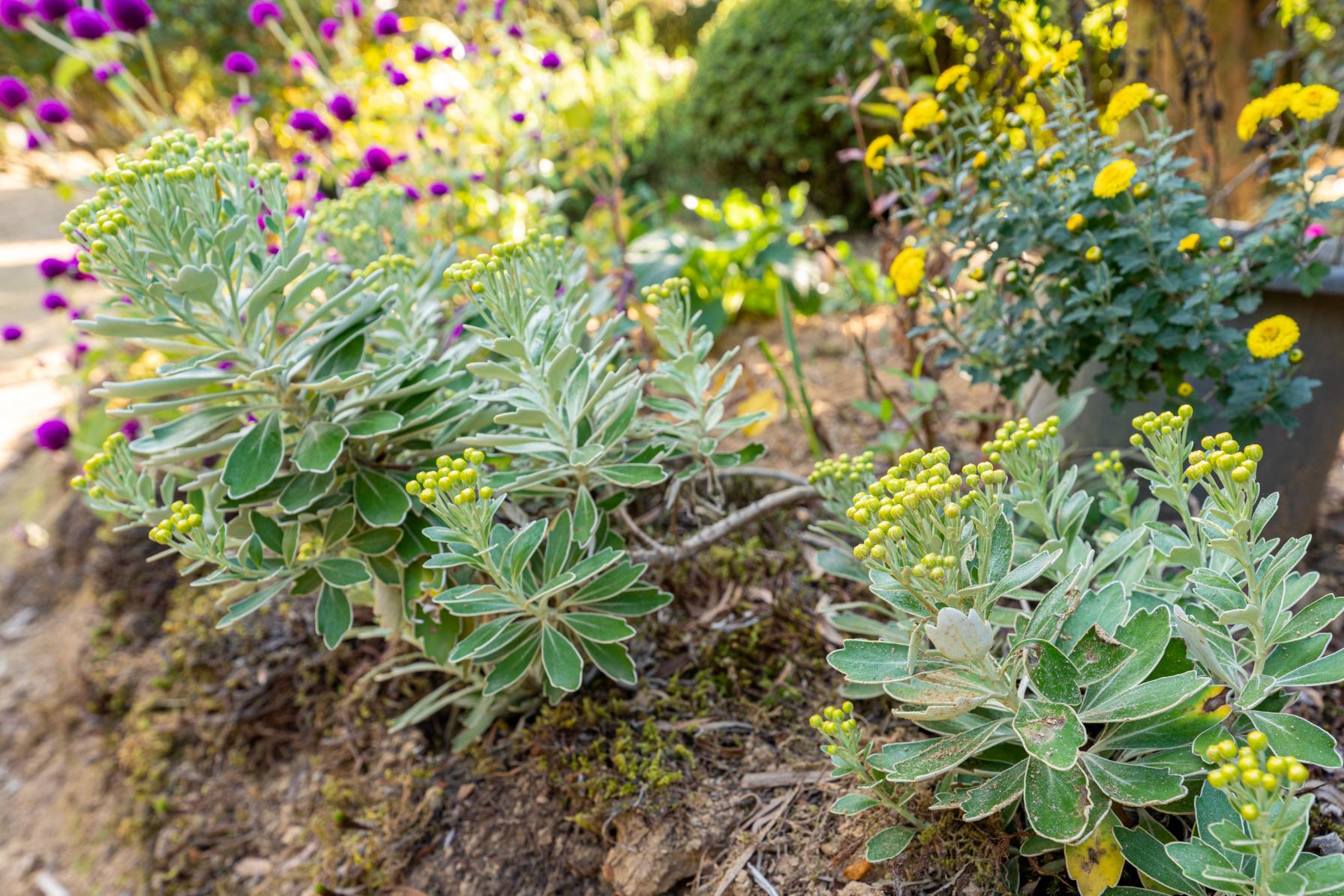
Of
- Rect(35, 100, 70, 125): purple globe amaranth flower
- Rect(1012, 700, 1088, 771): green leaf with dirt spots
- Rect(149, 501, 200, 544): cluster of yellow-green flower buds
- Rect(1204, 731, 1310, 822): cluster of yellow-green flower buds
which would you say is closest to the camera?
Rect(1204, 731, 1310, 822): cluster of yellow-green flower buds

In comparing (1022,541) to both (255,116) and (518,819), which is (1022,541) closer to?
(518,819)

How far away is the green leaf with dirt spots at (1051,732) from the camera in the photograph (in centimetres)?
98

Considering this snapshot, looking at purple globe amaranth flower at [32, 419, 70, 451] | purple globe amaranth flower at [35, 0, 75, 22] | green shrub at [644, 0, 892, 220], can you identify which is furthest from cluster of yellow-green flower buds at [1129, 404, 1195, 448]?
green shrub at [644, 0, 892, 220]

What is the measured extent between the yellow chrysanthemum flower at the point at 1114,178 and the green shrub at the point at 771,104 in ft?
10.9

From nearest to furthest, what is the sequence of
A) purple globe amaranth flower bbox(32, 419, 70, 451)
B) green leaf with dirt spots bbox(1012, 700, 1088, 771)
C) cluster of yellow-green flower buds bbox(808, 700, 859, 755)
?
green leaf with dirt spots bbox(1012, 700, 1088, 771) < cluster of yellow-green flower buds bbox(808, 700, 859, 755) < purple globe amaranth flower bbox(32, 419, 70, 451)

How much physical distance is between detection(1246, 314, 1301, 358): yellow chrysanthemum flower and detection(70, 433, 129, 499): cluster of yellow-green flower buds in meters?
2.07

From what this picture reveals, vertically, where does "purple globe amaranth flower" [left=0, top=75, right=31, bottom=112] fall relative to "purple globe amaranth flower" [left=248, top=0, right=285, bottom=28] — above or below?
above

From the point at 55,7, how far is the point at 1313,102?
3.41 meters

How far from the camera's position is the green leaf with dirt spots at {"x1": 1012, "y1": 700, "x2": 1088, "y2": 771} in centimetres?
98

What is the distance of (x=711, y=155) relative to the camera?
5.51 m

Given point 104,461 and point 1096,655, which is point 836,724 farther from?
point 104,461

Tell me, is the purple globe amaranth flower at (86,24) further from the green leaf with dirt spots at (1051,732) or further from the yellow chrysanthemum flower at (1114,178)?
the green leaf with dirt spots at (1051,732)

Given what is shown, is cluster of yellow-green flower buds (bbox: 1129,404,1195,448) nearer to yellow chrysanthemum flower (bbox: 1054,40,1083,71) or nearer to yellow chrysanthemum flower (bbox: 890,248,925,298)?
yellow chrysanthemum flower (bbox: 890,248,925,298)

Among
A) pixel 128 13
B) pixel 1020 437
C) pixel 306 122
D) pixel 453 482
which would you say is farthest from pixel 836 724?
pixel 128 13
